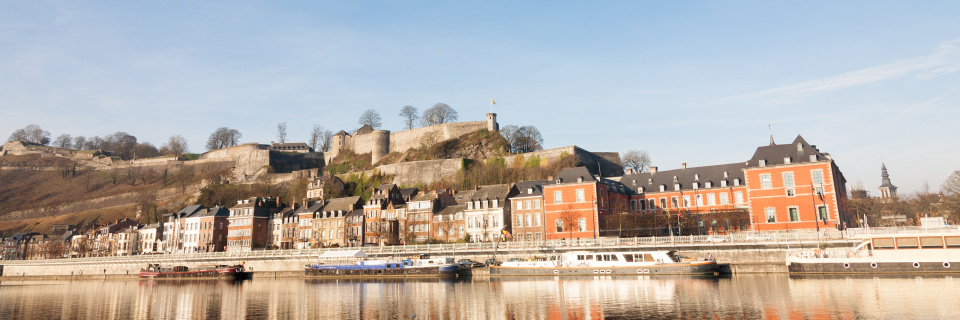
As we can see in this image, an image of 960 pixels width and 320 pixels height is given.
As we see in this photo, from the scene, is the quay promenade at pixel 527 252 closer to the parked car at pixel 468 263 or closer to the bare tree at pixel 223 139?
the parked car at pixel 468 263

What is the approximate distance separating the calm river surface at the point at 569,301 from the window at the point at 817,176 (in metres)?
16.9

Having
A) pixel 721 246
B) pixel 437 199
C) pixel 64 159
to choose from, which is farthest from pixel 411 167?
pixel 64 159

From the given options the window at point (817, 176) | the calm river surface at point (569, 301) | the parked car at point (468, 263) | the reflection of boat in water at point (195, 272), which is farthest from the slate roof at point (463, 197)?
the window at point (817, 176)

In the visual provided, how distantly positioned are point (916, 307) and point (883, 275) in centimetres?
1419

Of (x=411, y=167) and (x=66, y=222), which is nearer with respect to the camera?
(x=411, y=167)

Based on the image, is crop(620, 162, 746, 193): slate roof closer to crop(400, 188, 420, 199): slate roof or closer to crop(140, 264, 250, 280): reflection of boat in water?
crop(400, 188, 420, 199): slate roof

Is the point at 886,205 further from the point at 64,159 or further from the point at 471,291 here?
the point at 64,159

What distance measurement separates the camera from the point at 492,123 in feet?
304

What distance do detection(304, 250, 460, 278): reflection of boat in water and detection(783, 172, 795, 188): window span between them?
85.7 feet

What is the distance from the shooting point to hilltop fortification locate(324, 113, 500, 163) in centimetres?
9456

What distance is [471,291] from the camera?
31891 millimetres

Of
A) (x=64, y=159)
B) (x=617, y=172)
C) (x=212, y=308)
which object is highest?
(x=64, y=159)

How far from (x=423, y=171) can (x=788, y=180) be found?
49025 mm

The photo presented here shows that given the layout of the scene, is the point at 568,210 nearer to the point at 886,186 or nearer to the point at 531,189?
the point at 531,189
